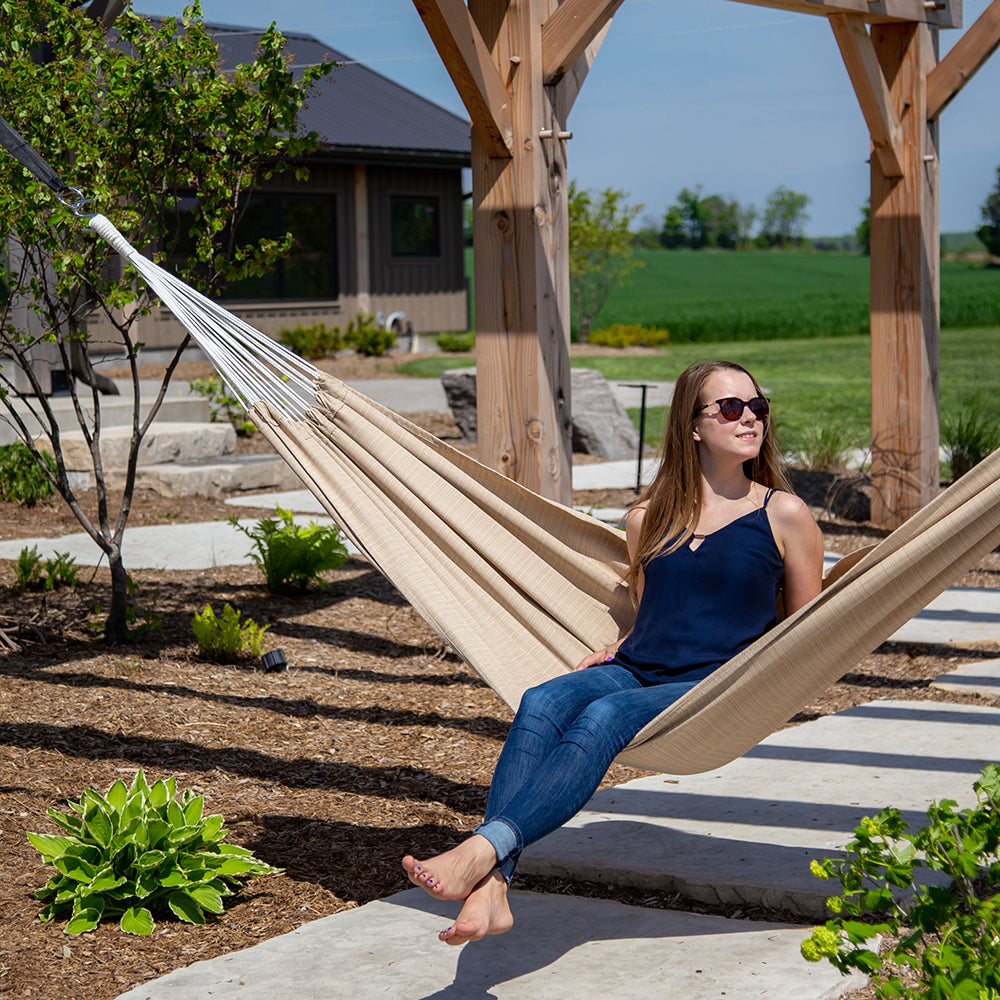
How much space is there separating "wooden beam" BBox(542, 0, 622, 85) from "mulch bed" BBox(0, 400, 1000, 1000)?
1882mm

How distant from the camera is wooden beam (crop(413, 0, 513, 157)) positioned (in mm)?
3318

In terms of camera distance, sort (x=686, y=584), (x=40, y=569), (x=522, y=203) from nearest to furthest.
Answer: (x=686, y=584)
(x=522, y=203)
(x=40, y=569)

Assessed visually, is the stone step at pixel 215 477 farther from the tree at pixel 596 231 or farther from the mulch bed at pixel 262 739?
the tree at pixel 596 231

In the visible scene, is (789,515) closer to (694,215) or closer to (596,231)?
(596,231)

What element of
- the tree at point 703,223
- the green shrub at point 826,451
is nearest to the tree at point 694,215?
the tree at point 703,223

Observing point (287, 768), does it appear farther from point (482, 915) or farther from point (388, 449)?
point (482, 915)

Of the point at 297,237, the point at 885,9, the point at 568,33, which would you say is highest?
the point at 297,237

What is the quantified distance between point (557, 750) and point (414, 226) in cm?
1645

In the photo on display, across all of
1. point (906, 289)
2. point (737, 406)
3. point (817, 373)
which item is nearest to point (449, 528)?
point (737, 406)

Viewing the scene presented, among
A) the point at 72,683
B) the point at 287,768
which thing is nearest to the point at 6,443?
the point at 72,683

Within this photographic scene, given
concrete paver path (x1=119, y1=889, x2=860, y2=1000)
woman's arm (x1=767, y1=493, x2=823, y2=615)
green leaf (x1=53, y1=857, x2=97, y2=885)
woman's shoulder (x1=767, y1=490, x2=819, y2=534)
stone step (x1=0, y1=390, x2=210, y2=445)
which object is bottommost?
concrete paver path (x1=119, y1=889, x2=860, y2=1000)

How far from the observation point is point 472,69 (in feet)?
11.2

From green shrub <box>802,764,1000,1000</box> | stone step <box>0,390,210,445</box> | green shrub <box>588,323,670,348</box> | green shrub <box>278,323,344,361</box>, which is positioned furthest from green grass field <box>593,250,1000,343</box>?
green shrub <box>802,764,1000,1000</box>

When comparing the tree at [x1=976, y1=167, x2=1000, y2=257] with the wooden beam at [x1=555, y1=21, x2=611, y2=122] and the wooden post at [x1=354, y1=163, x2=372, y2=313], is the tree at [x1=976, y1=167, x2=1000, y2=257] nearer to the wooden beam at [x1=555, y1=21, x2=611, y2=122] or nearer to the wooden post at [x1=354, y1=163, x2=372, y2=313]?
the wooden post at [x1=354, y1=163, x2=372, y2=313]
